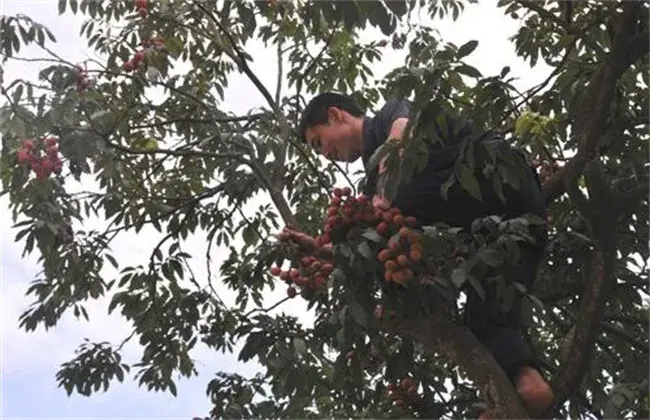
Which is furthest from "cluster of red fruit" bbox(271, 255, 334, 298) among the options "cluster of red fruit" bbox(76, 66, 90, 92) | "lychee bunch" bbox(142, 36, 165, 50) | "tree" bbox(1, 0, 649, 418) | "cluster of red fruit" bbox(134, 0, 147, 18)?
"cluster of red fruit" bbox(134, 0, 147, 18)

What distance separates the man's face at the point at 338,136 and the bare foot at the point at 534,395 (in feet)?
2.33

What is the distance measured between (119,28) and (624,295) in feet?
6.58

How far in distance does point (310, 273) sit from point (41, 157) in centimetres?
99

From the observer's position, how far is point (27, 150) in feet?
7.28

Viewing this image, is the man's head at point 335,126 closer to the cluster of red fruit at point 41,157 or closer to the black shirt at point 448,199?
the black shirt at point 448,199

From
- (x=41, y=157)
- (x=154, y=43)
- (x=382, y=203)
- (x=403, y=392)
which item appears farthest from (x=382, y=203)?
(x=154, y=43)

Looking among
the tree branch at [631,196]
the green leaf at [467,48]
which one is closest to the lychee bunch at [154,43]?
the green leaf at [467,48]

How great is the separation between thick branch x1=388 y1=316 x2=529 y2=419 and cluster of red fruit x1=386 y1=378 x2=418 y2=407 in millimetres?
585

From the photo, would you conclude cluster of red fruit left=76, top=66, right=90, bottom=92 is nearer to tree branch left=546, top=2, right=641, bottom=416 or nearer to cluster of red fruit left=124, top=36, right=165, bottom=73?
cluster of red fruit left=124, top=36, right=165, bottom=73

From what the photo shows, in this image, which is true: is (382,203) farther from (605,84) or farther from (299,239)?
(605,84)

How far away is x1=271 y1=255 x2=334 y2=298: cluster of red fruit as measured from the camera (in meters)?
1.62

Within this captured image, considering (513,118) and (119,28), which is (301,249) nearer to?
(513,118)

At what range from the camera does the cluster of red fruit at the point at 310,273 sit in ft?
5.33

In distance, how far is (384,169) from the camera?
145 centimetres
